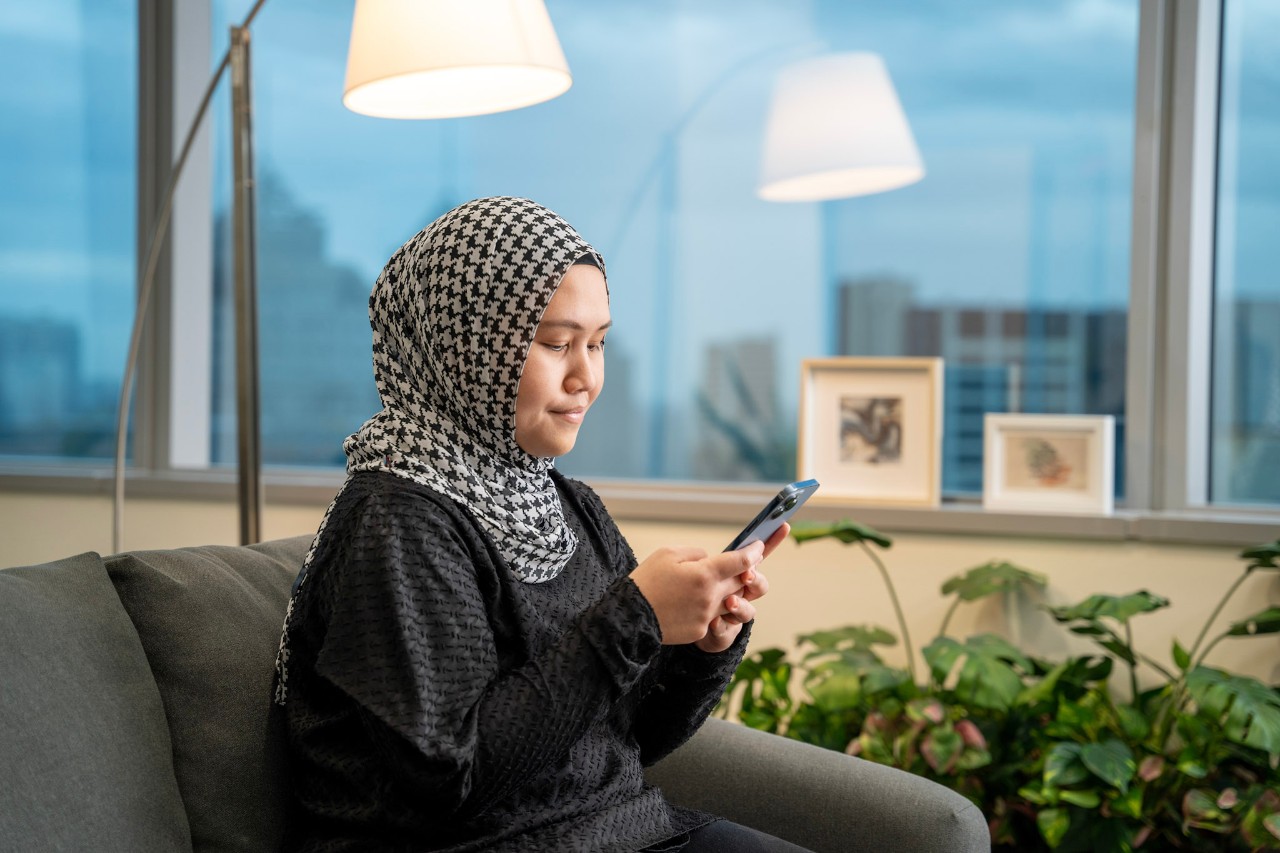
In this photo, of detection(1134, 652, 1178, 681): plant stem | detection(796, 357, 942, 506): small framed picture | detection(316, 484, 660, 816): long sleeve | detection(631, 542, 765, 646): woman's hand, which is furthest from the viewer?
detection(796, 357, 942, 506): small framed picture

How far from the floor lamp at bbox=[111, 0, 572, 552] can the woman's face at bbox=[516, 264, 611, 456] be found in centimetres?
59

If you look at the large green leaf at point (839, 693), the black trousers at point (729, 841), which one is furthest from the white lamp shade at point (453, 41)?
the large green leaf at point (839, 693)

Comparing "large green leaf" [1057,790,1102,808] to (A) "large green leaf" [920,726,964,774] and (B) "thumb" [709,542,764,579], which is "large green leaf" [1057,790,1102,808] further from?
(B) "thumb" [709,542,764,579]

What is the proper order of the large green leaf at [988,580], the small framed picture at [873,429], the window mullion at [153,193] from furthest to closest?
the window mullion at [153,193]
the small framed picture at [873,429]
the large green leaf at [988,580]

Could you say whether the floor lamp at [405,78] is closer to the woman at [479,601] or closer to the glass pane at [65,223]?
the woman at [479,601]

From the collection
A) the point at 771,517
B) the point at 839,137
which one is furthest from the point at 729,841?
the point at 839,137

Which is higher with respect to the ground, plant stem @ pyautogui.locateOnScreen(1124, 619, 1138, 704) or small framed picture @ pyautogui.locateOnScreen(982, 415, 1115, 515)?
small framed picture @ pyautogui.locateOnScreen(982, 415, 1115, 515)

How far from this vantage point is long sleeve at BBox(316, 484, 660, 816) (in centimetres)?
103

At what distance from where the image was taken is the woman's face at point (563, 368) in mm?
1207

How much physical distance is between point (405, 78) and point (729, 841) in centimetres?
128

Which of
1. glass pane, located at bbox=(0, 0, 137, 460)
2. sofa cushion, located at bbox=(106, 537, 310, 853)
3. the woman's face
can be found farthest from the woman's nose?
glass pane, located at bbox=(0, 0, 137, 460)

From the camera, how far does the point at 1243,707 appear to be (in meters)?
1.93

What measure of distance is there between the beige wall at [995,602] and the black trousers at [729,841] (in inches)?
39.3

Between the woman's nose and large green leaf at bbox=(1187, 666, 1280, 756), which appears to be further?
large green leaf at bbox=(1187, 666, 1280, 756)
